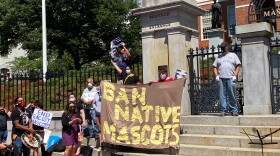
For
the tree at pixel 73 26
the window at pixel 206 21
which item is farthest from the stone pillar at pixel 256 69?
the window at pixel 206 21

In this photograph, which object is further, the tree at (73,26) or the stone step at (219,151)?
the tree at (73,26)

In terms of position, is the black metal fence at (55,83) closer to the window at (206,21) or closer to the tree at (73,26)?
the tree at (73,26)

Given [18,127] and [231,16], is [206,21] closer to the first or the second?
[231,16]

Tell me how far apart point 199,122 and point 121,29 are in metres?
24.3

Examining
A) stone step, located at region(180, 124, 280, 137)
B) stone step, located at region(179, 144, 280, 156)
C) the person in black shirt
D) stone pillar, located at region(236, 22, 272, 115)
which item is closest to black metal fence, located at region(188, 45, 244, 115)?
stone pillar, located at region(236, 22, 272, 115)

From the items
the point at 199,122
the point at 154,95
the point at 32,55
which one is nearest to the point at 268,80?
the point at 199,122

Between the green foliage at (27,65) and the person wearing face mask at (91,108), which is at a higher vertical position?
the green foliage at (27,65)

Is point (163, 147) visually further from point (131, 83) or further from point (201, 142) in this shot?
point (131, 83)

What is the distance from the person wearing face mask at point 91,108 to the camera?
10.4 m

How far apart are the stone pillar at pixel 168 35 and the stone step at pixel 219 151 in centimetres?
227

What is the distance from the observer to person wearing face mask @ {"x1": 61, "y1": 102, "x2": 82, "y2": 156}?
9078 mm

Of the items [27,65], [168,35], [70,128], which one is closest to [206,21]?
[27,65]

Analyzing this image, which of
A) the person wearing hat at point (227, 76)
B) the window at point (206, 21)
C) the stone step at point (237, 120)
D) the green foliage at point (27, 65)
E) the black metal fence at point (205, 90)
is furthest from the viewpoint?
the window at point (206, 21)

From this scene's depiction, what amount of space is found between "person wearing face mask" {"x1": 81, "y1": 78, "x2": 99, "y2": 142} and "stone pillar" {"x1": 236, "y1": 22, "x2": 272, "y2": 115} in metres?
4.04
